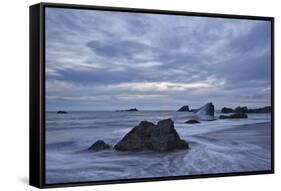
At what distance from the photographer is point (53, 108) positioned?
693 centimetres

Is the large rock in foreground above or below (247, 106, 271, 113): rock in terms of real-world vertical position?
below

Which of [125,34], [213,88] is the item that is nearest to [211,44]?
[213,88]

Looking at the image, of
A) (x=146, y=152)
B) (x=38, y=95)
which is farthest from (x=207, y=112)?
(x=38, y=95)

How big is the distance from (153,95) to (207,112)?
708 millimetres

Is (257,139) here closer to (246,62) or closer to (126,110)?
(246,62)

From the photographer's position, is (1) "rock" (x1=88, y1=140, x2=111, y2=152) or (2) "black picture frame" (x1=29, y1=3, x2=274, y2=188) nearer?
(2) "black picture frame" (x1=29, y1=3, x2=274, y2=188)

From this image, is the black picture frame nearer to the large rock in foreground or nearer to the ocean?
the ocean

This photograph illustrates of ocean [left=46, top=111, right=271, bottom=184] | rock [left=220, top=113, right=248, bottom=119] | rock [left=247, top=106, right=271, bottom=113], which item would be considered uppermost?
rock [left=247, top=106, right=271, bottom=113]

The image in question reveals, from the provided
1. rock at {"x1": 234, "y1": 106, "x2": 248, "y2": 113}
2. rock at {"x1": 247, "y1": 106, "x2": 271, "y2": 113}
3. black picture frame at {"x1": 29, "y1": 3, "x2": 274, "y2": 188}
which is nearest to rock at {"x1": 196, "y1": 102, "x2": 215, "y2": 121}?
rock at {"x1": 234, "y1": 106, "x2": 248, "y2": 113}

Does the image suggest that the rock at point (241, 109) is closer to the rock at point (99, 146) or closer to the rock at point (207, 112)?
the rock at point (207, 112)

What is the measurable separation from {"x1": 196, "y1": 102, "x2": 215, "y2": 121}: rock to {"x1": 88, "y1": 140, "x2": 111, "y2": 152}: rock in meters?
1.14

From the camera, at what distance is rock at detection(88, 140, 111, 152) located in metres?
7.12

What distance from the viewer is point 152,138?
7441 mm

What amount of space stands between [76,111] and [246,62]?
2.12 meters
